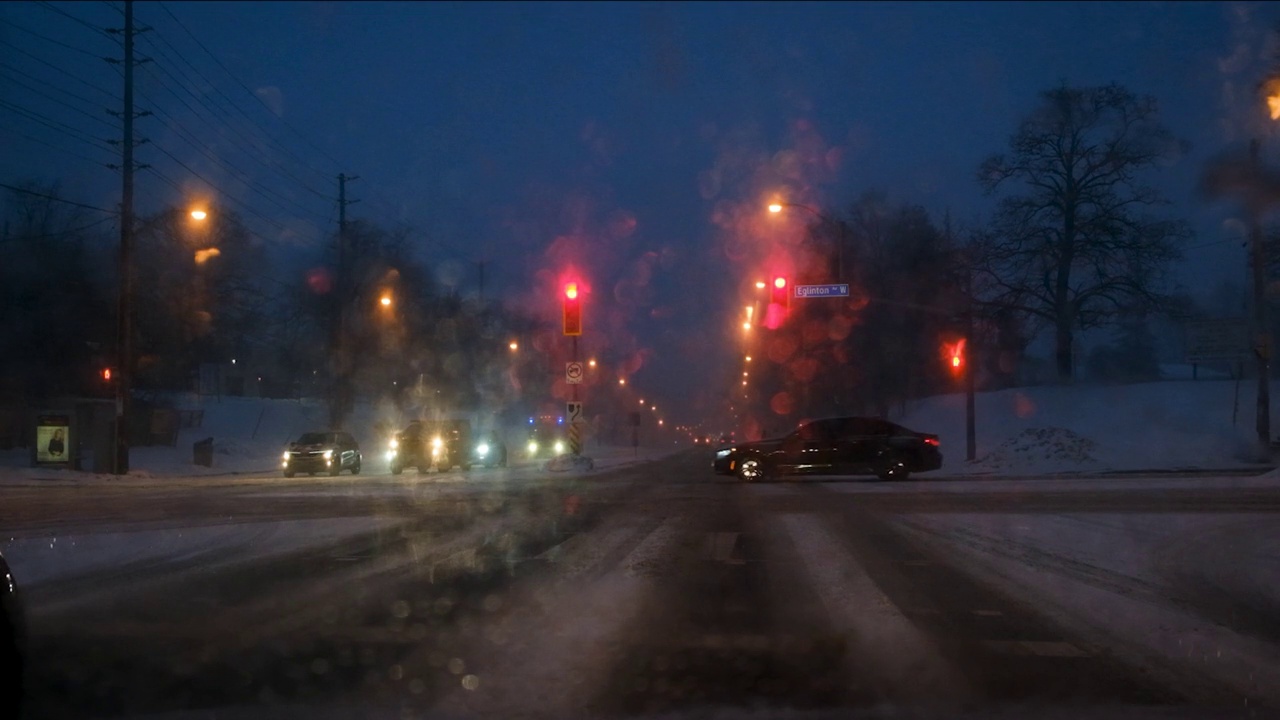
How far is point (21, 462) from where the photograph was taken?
44.1 m

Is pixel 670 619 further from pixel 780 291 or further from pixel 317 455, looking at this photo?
pixel 317 455

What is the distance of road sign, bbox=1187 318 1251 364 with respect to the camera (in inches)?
1485

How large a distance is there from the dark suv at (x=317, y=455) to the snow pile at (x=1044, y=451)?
23.2 m

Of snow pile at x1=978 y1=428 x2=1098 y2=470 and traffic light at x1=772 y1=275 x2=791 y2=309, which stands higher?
traffic light at x1=772 y1=275 x2=791 y2=309

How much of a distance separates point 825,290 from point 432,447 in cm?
1737

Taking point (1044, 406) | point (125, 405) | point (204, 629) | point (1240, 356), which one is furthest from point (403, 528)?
point (1044, 406)

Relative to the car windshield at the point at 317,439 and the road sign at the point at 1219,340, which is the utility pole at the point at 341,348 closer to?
the car windshield at the point at 317,439

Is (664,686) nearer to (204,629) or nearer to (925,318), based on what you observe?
(204,629)

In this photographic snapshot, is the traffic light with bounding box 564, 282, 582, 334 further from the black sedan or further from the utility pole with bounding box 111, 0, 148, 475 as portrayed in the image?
the utility pole with bounding box 111, 0, 148, 475

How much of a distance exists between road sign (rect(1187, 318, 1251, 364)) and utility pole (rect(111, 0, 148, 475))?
36.4m

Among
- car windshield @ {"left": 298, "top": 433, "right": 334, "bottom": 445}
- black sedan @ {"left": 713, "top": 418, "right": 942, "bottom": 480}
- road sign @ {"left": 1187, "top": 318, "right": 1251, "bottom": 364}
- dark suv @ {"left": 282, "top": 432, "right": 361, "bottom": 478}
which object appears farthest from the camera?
car windshield @ {"left": 298, "top": 433, "right": 334, "bottom": 445}

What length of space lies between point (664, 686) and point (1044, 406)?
44590 millimetres

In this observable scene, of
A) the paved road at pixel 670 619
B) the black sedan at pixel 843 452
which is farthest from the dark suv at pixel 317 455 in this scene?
the paved road at pixel 670 619

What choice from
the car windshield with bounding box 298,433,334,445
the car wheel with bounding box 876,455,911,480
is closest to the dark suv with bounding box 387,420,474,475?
the car windshield with bounding box 298,433,334,445
